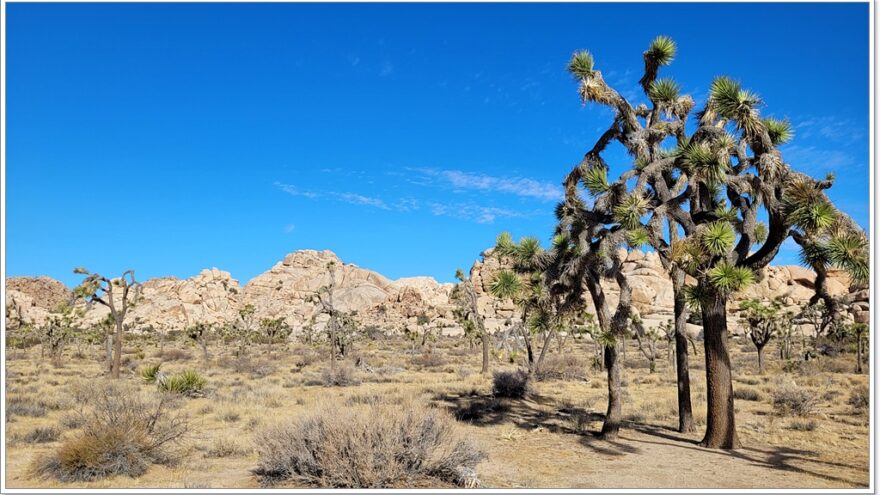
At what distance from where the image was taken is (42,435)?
10688 mm

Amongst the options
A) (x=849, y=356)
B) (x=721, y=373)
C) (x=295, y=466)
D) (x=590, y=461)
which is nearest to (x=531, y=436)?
(x=590, y=461)

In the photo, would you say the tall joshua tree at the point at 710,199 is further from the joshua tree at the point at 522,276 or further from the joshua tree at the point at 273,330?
the joshua tree at the point at 273,330

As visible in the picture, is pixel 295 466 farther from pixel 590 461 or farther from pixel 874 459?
pixel 874 459

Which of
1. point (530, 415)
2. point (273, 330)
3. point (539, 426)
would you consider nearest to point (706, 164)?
point (539, 426)

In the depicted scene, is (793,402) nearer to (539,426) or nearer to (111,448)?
(539,426)

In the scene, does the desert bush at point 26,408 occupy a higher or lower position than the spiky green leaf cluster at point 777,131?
lower

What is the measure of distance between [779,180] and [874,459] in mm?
4479

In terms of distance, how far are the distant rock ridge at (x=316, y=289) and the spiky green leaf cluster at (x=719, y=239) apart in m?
62.7

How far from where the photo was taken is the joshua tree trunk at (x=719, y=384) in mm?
10102

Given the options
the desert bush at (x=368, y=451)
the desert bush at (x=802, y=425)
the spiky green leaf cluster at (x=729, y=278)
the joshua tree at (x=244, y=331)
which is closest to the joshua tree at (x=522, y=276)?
the spiky green leaf cluster at (x=729, y=278)

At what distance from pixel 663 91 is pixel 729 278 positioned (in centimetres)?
421

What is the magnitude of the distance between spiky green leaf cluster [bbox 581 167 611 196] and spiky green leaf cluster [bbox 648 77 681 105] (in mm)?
1893

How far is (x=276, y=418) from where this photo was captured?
13.7 metres

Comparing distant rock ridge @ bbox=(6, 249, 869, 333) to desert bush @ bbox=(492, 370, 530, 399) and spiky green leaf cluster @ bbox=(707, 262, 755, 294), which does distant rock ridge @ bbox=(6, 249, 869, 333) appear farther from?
spiky green leaf cluster @ bbox=(707, 262, 755, 294)
